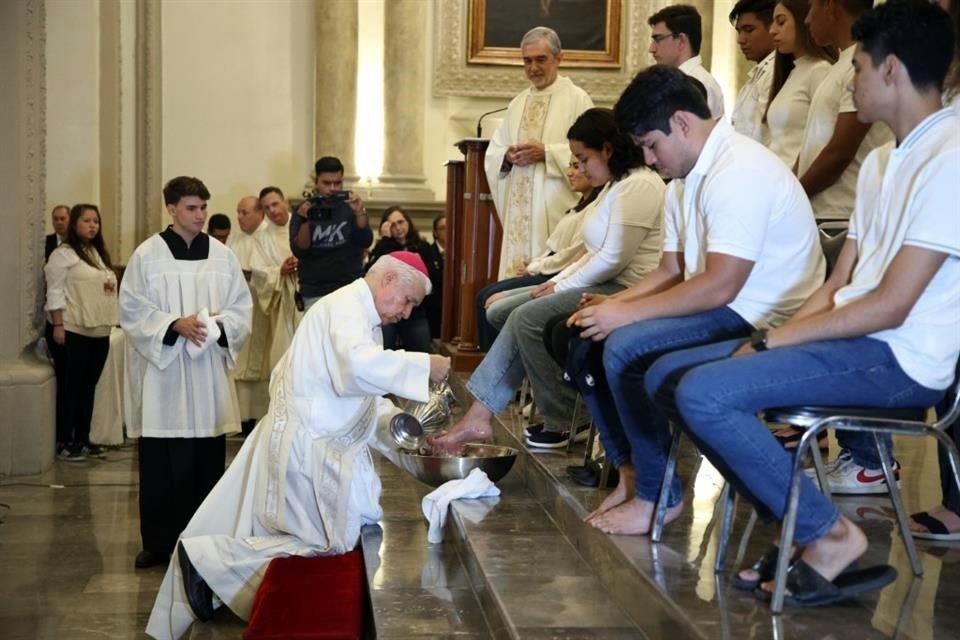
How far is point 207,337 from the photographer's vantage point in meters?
6.15

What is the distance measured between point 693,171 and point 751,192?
0.76 feet

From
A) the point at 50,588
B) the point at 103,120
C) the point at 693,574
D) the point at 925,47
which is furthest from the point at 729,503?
the point at 103,120

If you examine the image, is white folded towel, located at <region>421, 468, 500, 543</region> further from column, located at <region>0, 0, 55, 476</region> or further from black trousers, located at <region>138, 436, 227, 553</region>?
column, located at <region>0, 0, 55, 476</region>

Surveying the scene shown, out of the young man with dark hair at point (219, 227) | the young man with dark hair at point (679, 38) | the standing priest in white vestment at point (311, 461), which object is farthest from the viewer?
the young man with dark hair at point (219, 227)

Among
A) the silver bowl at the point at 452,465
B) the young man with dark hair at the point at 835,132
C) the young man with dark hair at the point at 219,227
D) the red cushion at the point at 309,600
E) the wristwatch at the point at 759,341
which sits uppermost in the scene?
the young man with dark hair at the point at 835,132

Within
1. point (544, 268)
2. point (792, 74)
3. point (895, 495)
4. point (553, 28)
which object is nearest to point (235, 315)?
point (544, 268)

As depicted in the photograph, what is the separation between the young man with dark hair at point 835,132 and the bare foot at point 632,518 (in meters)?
1.20

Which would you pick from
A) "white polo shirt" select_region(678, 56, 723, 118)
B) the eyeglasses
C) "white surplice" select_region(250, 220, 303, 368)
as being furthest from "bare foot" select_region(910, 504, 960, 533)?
"white surplice" select_region(250, 220, 303, 368)

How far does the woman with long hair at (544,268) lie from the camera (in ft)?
18.6

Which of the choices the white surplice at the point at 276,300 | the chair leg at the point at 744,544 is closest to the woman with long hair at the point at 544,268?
the chair leg at the point at 744,544

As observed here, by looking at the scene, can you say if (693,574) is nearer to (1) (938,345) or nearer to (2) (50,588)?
(1) (938,345)

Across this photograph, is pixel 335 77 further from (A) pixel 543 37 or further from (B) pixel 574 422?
(B) pixel 574 422

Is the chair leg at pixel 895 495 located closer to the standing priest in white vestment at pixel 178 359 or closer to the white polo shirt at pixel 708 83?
the white polo shirt at pixel 708 83

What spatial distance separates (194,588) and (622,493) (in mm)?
1703
